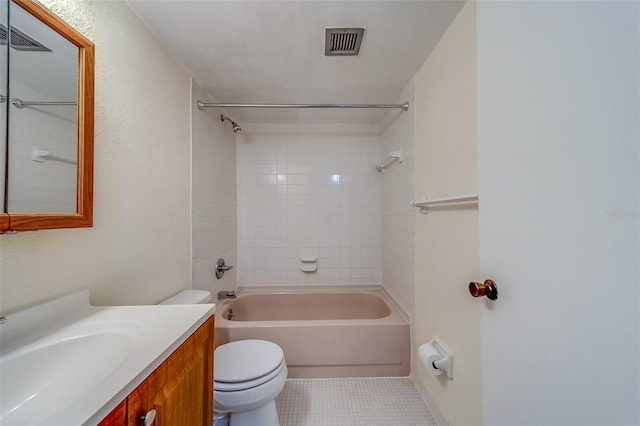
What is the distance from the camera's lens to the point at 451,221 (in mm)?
1175

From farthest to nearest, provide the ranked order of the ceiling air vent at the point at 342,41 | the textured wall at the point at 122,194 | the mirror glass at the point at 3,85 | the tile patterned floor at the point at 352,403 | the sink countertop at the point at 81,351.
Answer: the tile patterned floor at the point at 352,403 → the ceiling air vent at the point at 342,41 → the textured wall at the point at 122,194 → the mirror glass at the point at 3,85 → the sink countertop at the point at 81,351

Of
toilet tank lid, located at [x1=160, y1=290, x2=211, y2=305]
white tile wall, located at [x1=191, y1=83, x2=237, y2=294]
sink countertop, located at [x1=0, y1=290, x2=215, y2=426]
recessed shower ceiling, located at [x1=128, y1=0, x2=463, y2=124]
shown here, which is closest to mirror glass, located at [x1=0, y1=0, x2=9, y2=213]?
sink countertop, located at [x1=0, y1=290, x2=215, y2=426]

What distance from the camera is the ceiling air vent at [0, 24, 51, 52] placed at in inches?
24.4

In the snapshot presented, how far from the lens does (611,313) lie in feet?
1.17

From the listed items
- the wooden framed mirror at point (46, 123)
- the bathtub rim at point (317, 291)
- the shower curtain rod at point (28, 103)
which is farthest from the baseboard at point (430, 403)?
the shower curtain rod at point (28, 103)

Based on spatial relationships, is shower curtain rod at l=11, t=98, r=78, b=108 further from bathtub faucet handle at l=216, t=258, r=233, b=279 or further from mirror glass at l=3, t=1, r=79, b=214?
bathtub faucet handle at l=216, t=258, r=233, b=279

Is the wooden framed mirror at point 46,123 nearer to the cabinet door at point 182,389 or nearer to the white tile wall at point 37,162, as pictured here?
the white tile wall at point 37,162

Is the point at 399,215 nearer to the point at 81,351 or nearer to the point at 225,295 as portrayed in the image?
the point at 225,295

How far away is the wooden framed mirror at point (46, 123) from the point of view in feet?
2.06

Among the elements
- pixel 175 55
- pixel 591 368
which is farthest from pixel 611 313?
pixel 175 55

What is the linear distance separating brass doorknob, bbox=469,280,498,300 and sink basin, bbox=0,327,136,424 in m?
0.88

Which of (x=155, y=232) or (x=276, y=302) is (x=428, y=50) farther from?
(x=276, y=302)

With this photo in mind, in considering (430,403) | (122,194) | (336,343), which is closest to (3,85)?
(122,194)

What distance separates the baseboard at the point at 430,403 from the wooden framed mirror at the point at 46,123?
1.83 metres
